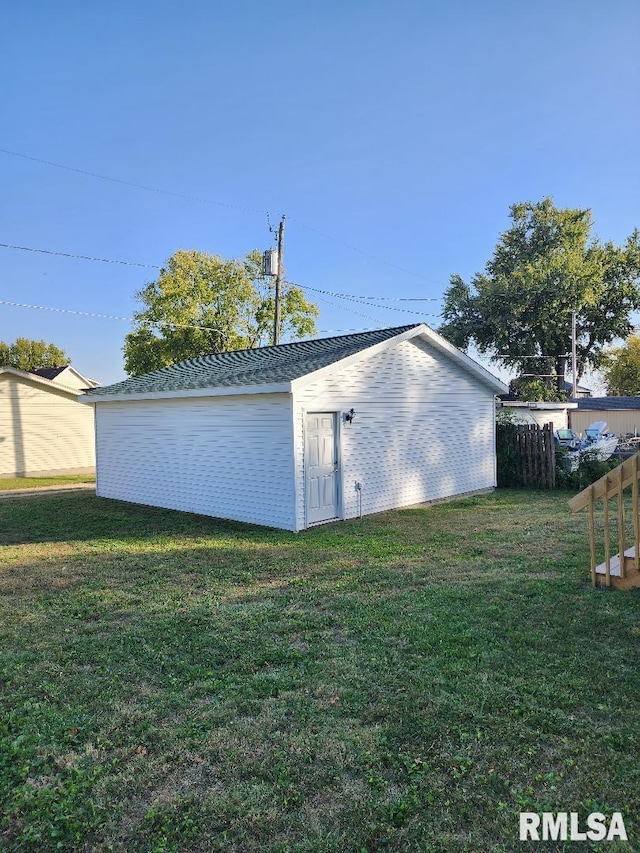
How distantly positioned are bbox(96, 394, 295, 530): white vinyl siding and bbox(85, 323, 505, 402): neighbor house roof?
0.30 m

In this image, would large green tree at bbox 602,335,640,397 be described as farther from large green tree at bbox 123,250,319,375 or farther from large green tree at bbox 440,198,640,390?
large green tree at bbox 123,250,319,375

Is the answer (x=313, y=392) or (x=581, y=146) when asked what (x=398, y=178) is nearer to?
(x=581, y=146)

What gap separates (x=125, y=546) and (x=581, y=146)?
1725cm

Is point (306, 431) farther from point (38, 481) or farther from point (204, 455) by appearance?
point (38, 481)

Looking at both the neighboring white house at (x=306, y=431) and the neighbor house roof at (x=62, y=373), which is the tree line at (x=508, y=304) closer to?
the neighbor house roof at (x=62, y=373)

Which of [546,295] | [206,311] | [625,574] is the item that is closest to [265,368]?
[625,574]

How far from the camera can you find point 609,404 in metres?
33.5

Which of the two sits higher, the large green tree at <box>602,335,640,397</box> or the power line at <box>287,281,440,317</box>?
the power line at <box>287,281,440,317</box>

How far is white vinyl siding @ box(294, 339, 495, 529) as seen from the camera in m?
9.53

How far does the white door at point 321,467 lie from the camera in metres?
8.97

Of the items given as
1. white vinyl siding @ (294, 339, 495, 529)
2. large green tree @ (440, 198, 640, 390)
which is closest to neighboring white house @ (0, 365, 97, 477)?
white vinyl siding @ (294, 339, 495, 529)

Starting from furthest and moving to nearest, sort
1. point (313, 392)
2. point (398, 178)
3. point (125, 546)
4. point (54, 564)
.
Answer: point (398, 178)
point (313, 392)
point (125, 546)
point (54, 564)

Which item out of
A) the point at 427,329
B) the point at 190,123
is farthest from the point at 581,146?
the point at 190,123

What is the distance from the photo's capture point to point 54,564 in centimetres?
709
